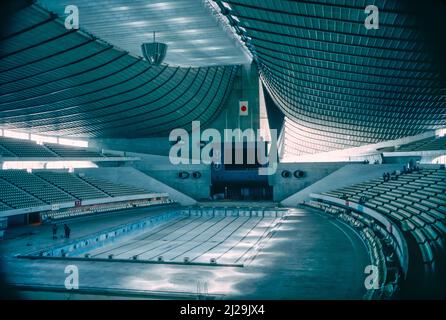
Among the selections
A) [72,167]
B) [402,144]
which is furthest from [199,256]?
[402,144]

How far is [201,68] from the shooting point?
123ft

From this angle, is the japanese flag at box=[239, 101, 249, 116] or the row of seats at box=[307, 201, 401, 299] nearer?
the row of seats at box=[307, 201, 401, 299]

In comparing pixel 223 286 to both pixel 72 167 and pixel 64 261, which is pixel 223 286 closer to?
pixel 64 261

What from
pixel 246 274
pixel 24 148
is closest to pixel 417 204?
pixel 246 274

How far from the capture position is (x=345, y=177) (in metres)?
35.1

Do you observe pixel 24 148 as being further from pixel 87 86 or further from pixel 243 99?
pixel 243 99

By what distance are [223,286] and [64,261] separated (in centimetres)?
782

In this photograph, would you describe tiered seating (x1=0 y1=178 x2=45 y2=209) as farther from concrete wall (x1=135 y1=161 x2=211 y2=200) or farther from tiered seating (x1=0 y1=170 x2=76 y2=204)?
concrete wall (x1=135 y1=161 x2=211 y2=200)

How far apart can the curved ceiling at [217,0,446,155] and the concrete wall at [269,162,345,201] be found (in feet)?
15.9

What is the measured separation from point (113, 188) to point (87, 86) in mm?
10836

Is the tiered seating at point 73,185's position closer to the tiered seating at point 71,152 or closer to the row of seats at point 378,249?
the tiered seating at point 71,152

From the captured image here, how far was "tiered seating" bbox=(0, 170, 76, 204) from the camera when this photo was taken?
29.0 metres

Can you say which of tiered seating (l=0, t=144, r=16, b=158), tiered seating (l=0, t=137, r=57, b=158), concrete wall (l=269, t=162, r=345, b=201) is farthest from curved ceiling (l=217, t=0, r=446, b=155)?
tiered seating (l=0, t=137, r=57, b=158)
